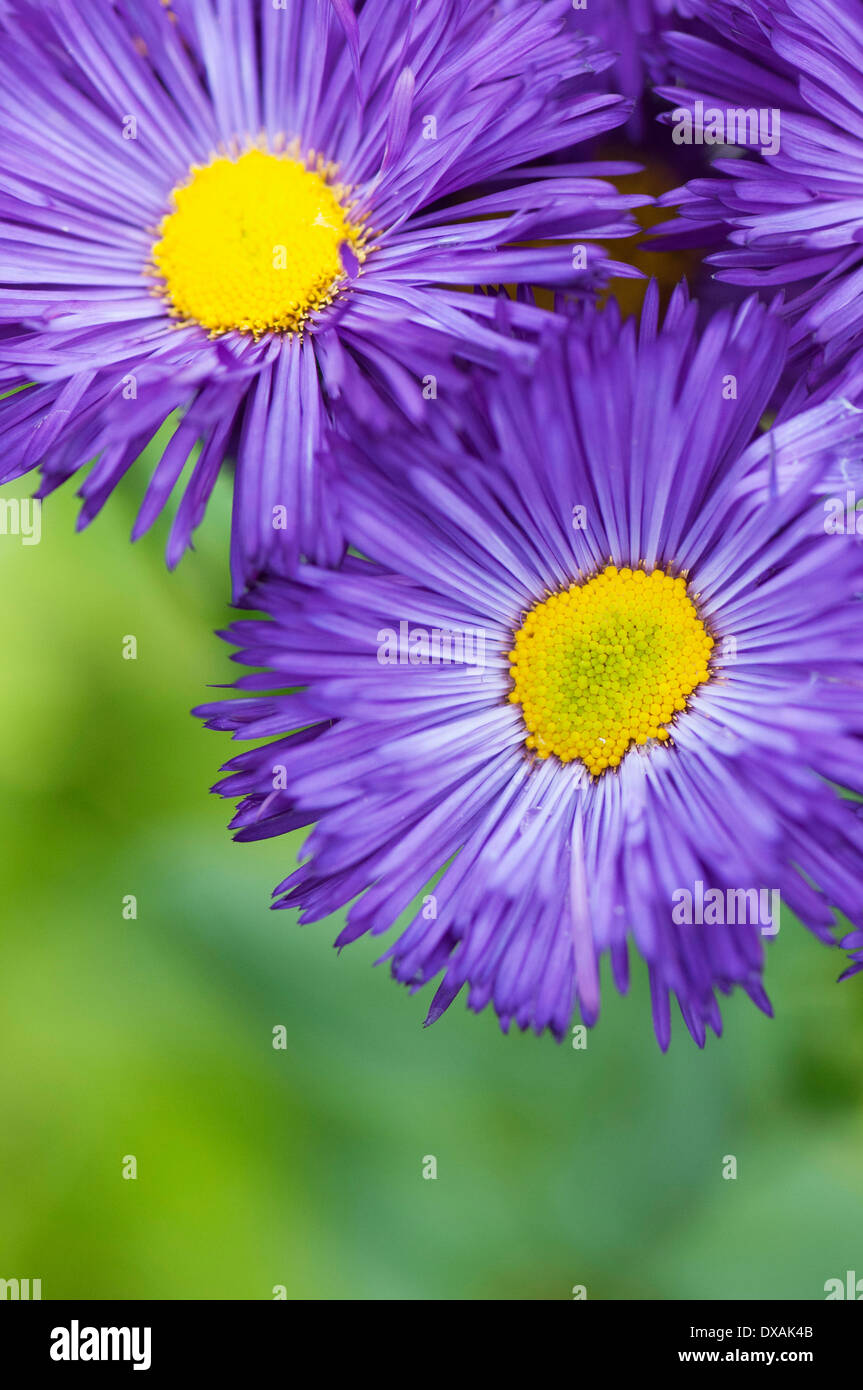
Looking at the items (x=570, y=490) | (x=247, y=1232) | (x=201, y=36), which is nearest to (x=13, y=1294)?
(x=247, y=1232)

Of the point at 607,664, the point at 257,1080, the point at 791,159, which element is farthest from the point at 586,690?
the point at 257,1080

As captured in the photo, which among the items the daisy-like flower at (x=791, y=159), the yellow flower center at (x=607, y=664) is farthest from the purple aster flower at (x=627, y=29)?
the yellow flower center at (x=607, y=664)

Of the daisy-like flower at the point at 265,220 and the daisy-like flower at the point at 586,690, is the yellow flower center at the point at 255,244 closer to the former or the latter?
the daisy-like flower at the point at 265,220

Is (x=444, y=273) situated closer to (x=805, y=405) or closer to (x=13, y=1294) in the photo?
(x=805, y=405)

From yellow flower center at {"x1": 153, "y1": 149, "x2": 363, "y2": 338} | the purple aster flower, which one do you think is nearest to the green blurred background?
yellow flower center at {"x1": 153, "y1": 149, "x2": 363, "y2": 338}

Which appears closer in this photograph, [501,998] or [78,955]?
[501,998]
